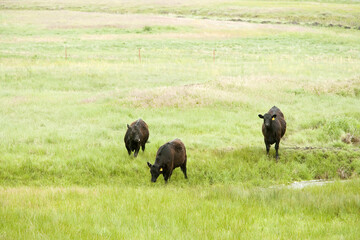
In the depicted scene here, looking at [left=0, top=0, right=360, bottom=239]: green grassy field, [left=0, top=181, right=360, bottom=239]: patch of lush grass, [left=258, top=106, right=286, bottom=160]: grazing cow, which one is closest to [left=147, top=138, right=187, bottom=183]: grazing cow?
[left=0, top=0, right=360, bottom=239]: green grassy field

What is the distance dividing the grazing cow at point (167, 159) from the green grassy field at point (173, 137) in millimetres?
557

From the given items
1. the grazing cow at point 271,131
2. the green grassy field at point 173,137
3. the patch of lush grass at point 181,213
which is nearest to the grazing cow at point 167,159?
the green grassy field at point 173,137

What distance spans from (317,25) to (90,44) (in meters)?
51.3

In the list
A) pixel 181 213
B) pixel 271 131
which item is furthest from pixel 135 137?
pixel 181 213

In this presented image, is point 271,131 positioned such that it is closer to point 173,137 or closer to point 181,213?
point 173,137

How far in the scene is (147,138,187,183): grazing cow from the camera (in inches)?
461

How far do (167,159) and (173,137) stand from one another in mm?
4275

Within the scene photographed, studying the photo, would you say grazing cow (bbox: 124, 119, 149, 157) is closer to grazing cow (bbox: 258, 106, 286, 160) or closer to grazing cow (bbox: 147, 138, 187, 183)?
grazing cow (bbox: 147, 138, 187, 183)

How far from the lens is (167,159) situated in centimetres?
1191

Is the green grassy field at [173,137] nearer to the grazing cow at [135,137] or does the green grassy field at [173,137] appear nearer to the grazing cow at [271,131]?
the grazing cow at [135,137]

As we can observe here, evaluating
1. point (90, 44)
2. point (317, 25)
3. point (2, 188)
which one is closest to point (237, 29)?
point (317, 25)

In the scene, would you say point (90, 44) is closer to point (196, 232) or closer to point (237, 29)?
point (237, 29)

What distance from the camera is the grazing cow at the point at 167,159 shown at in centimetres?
1171

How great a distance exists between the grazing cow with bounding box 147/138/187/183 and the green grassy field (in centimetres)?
56
